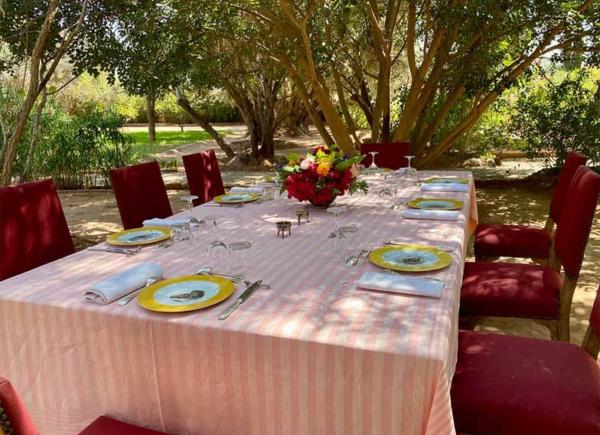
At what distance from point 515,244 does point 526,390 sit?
193cm

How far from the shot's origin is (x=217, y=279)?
1.82 meters

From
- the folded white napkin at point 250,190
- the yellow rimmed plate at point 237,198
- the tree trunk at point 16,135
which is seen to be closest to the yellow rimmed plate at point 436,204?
the yellow rimmed plate at point 237,198

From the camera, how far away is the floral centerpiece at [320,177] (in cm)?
290

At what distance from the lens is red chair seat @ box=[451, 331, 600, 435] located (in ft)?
5.38

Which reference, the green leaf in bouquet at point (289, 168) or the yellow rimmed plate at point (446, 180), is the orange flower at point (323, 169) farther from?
the yellow rimmed plate at point (446, 180)

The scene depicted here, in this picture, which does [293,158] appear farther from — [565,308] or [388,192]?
[565,308]

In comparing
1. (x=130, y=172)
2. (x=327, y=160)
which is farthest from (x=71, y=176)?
(x=327, y=160)

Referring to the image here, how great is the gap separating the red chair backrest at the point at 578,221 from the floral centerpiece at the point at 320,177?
3.62 ft

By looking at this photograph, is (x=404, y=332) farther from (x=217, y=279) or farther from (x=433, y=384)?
(x=217, y=279)

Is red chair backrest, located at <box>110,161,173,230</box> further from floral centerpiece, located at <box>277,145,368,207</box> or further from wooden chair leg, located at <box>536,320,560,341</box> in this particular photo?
wooden chair leg, located at <box>536,320,560,341</box>

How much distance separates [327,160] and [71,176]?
738 centimetres

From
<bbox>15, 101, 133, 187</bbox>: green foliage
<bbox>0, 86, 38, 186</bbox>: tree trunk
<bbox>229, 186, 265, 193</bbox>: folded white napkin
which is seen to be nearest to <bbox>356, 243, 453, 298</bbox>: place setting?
<bbox>229, 186, 265, 193</bbox>: folded white napkin

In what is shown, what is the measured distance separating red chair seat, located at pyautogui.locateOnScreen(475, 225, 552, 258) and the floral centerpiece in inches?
44.3

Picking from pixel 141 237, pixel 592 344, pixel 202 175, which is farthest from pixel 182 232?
pixel 202 175
